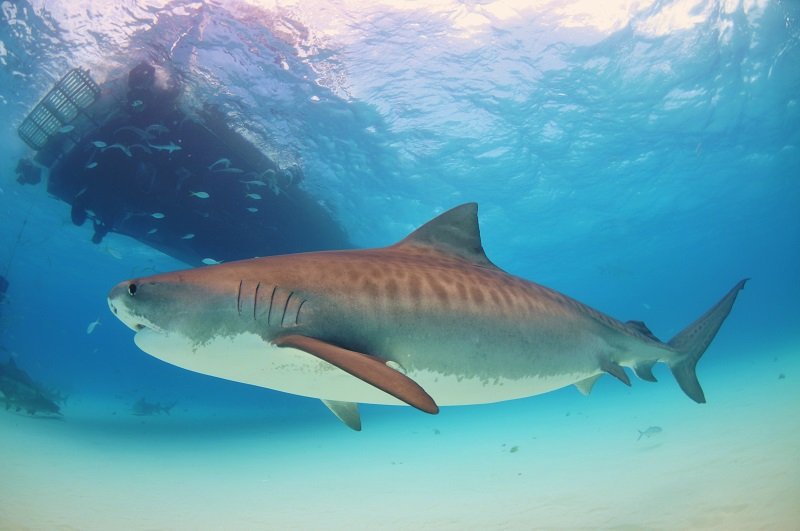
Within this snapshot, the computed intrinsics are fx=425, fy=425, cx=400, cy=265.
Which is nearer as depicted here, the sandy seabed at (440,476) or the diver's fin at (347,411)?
the diver's fin at (347,411)

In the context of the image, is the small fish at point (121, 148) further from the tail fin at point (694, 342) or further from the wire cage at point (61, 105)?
the tail fin at point (694, 342)

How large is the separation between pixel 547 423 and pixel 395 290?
66.2 ft

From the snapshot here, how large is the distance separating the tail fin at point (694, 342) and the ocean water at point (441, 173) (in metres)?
1.40

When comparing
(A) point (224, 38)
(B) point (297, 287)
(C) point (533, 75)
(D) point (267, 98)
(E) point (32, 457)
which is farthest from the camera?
(C) point (533, 75)

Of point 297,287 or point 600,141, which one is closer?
point 297,287

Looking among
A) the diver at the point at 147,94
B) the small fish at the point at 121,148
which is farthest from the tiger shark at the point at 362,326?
the small fish at the point at 121,148

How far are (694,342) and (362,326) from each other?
15.3 feet

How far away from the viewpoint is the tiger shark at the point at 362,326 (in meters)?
2.33

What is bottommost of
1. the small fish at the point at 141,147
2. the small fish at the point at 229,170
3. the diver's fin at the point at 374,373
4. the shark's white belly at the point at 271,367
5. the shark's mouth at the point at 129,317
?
the diver's fin at the point at 374,373

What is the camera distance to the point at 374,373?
194 centimetres

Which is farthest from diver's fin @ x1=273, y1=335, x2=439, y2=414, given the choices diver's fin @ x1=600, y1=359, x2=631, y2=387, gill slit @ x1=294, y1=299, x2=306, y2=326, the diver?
the diver

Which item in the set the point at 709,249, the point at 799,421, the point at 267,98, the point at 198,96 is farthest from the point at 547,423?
the point at 709,249

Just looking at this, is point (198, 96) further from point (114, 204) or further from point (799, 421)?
point (799, 421)

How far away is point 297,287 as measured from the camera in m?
2.56
